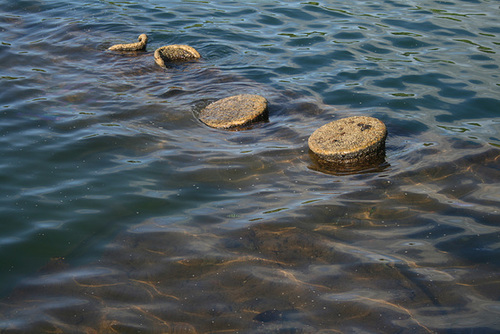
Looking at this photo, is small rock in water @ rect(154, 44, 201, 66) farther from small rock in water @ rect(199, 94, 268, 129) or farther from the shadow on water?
the shadow on water

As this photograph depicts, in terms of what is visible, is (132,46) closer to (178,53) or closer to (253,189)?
(178,53)

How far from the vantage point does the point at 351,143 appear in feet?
20.6

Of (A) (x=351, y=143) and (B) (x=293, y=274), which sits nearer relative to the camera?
(B) (x=293, y=274)

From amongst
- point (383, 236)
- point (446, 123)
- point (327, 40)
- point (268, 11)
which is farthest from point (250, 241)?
point (268, 11)

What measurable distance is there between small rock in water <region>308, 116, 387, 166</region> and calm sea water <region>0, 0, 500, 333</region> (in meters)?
0.22

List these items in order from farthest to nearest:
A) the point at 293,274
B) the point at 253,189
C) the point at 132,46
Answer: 1. the point at 132,46
2. the point at 253,189
3. the point at 293,274

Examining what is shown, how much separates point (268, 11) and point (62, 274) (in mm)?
8929

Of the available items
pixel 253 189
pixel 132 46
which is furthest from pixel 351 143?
pixel 132 46

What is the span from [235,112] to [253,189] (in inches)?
75.6

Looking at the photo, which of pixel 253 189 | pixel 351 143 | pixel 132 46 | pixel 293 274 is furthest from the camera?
pixel 132 46

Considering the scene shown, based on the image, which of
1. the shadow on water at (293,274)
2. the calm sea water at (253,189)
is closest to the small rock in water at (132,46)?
the calm sea water at (253,189)

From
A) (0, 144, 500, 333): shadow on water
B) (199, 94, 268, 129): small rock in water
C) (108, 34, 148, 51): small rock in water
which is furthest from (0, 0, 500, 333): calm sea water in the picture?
(108, 34, 148, 51): small rock in water

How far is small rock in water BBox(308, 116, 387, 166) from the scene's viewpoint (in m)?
6.21

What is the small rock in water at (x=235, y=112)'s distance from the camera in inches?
285
